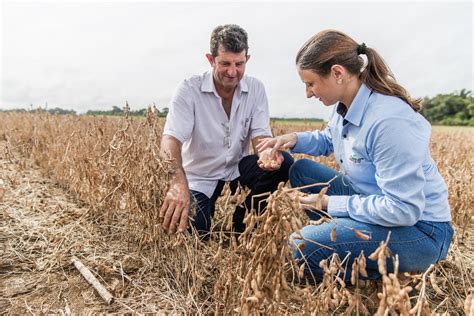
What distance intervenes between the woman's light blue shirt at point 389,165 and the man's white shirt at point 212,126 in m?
0.97

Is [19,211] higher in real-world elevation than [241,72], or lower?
lower

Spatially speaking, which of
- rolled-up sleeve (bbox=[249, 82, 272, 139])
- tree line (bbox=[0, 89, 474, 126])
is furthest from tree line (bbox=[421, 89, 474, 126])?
rolled-up sleeve (bbox=[249, 82, 272, 139])

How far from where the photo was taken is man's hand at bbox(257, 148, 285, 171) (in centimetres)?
227

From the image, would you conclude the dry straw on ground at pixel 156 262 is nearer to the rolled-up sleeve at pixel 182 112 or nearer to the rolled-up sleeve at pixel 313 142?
the rolled-up sleeve at pixel 182 112

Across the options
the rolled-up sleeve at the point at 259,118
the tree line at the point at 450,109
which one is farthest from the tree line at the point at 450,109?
the rolled-up sleeve at the point at 259,118

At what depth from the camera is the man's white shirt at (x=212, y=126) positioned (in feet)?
8.92

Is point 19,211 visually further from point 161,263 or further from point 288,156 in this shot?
point 288,156

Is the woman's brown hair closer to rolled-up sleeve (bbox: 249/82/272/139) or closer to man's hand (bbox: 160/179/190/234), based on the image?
man's hand (bbox: 160/179/190/234)

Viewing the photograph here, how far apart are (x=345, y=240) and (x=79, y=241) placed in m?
1.55

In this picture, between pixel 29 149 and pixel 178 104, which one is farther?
pixel 29 149

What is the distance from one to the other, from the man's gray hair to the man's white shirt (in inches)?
10.5

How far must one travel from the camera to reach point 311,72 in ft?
6.07

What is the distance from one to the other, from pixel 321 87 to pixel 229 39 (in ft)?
3.03

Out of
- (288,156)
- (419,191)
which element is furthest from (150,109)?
(419,191)
